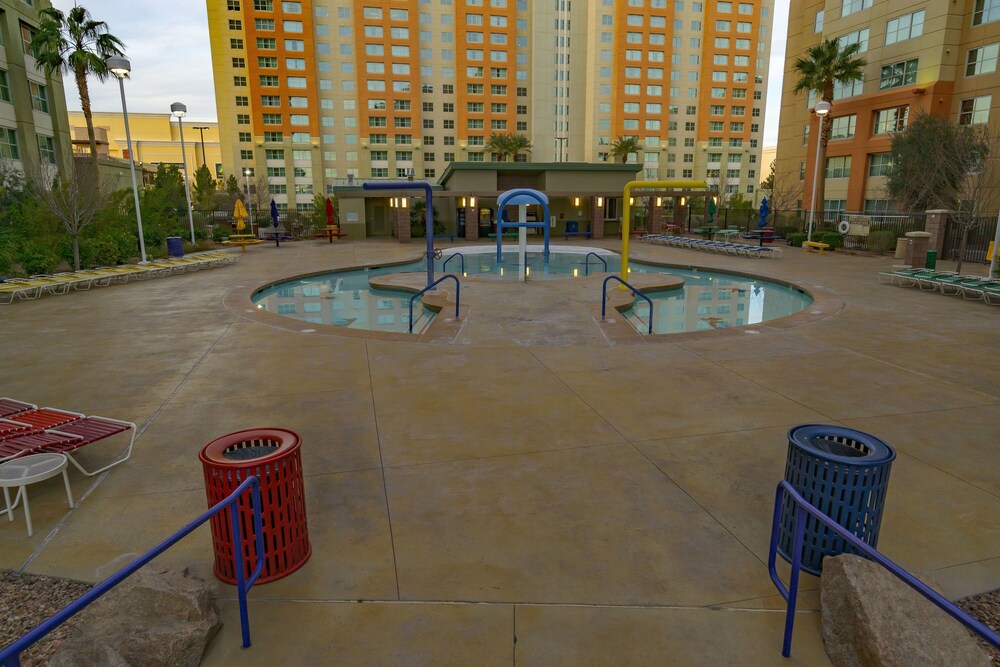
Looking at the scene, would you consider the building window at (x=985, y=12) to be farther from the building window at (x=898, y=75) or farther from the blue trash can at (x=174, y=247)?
the blue trash can at (x=174, y=247)

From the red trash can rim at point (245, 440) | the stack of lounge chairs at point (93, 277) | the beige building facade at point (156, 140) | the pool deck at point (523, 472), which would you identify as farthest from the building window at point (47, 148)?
the beige building facade at point (156, 140)

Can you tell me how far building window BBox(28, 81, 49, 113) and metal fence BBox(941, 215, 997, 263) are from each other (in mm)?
53596

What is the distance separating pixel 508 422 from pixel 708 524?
2.93 m

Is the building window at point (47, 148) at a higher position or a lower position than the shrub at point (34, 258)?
higher

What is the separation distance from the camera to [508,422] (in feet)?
24.1

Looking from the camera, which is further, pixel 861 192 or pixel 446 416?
pixel 861 192

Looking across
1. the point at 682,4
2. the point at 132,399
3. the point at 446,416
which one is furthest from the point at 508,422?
the point at 682,4

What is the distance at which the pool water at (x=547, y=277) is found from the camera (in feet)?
49.4

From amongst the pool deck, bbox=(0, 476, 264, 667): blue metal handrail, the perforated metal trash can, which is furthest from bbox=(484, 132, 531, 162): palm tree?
bbox=(0, 476, 264, 667): blue metal handrail

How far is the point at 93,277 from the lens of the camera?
19562mm

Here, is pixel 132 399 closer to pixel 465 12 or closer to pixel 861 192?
pixel 861 192

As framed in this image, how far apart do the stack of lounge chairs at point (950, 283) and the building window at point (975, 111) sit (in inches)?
1058

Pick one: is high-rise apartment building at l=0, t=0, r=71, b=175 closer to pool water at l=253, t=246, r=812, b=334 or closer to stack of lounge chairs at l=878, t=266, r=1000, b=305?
pool water at l=253, t=246, r=812, b=334

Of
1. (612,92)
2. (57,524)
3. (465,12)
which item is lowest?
(57,524)
